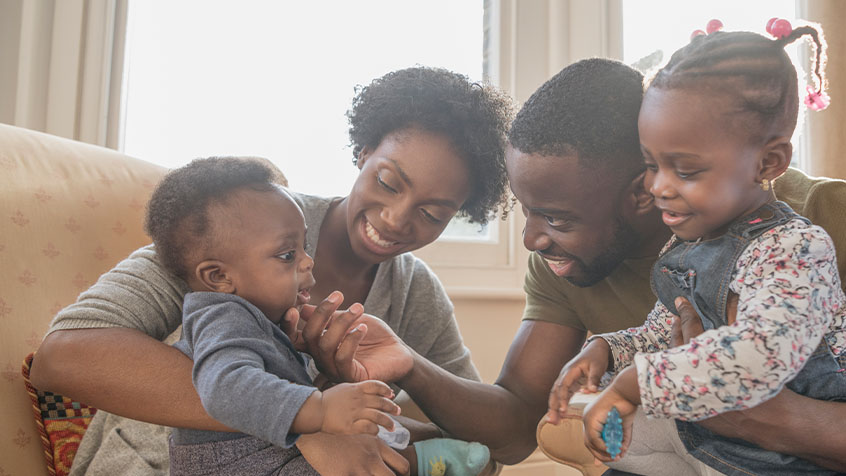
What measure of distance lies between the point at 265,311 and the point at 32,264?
587mm

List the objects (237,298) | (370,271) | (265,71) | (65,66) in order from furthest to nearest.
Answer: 1. (265,71)
2. (65,66)
3. (370,271)
4. (237,298)

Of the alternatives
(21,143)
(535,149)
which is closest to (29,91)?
(21,143)

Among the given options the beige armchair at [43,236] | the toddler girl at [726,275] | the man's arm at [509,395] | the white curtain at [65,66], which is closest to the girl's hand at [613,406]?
the toddler girl at [726,275]

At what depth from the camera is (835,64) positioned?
2678mm

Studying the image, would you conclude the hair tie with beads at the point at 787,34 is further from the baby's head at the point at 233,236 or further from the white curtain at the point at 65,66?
the white curtain at the point at 65,66

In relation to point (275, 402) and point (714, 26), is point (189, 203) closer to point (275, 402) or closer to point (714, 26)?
point (275, 402)

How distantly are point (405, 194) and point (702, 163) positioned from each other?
2.16 feet

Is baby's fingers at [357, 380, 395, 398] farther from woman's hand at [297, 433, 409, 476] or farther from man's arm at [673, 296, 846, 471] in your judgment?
man's arm at [673, 296, 846, 471]

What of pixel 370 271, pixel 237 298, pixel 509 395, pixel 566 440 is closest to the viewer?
pixel 237 298

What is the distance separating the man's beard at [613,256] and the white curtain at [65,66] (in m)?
1.65

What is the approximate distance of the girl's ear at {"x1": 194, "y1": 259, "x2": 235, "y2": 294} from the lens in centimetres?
114

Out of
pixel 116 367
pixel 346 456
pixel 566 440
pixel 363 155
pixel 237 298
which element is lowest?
pixel 566 440

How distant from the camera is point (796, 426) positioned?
0.98m

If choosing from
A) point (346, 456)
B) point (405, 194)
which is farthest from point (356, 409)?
point (405, 194)
